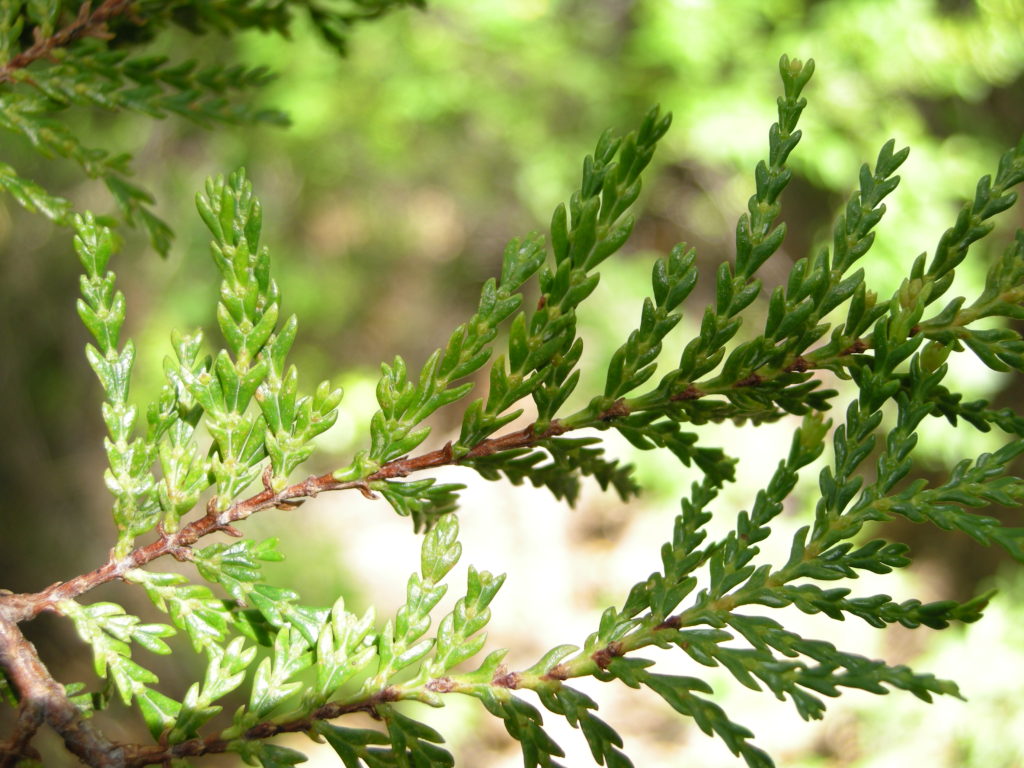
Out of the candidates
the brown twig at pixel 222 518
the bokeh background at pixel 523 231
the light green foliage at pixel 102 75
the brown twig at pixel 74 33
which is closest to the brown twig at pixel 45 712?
the brown twig at pixel 222 518

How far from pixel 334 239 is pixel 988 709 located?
5055mm

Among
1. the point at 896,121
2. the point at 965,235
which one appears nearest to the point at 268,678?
the point at 965,235

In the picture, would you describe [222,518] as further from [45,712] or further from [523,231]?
[523,231]

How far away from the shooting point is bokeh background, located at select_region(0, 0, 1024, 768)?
152 inches

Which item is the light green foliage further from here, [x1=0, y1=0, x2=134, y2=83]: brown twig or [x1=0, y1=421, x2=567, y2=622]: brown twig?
[x1=0, y1=421, x2=567, y2=622]: brown twig

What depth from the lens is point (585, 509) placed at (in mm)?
5840

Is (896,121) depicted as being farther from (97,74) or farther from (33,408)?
(33,408)

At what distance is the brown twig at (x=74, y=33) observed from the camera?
1176mm

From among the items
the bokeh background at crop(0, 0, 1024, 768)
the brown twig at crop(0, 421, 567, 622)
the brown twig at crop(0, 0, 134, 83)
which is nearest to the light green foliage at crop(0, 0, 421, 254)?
the brown twig at crop(0, 0, 134, 83)

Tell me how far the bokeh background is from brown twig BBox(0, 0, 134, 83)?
183 cm

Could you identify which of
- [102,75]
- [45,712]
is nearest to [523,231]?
[102,75]

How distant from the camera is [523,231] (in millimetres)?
6043

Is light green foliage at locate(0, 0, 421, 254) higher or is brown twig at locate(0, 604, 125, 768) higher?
light green foliage at locate(0, 0, 421, 254)

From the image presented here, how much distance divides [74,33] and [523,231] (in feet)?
16.1
